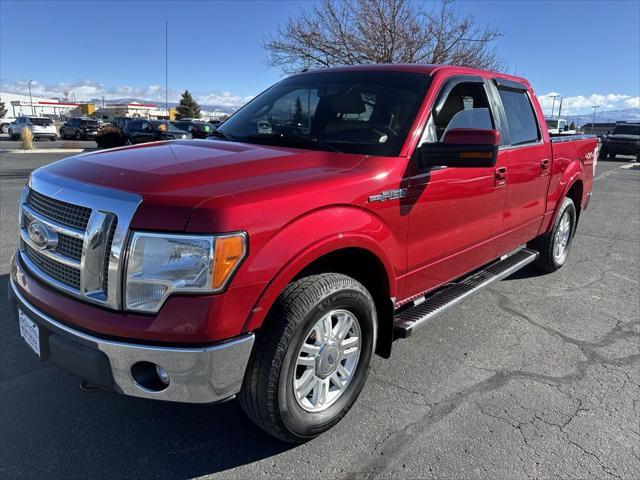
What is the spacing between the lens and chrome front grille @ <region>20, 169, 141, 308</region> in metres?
2.08

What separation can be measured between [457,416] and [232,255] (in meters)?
1.75

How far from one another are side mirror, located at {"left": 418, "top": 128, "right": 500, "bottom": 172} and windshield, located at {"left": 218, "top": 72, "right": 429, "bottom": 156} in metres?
0.25

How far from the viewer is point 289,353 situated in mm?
2307

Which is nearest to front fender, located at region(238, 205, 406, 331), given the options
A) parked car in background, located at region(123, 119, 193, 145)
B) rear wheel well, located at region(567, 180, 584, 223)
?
rear wheel well, located at region(567, 180, 584, 223)

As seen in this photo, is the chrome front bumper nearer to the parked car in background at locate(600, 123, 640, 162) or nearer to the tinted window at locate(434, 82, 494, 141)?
the tinted window at locate(434, 82, 494, 141)

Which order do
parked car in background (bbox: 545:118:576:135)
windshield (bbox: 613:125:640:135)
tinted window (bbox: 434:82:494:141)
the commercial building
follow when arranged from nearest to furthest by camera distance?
tinted window (bbox: 434:82:494:141) → parked car in background (bbox: 545:118:576:135) → windshield (bbox: 613:125:640:135) → the commercial building

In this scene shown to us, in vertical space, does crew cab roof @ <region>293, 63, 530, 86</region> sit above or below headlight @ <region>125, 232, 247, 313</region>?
above

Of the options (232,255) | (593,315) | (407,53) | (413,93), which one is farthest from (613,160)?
(232,255)

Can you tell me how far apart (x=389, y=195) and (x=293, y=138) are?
833 millimetres

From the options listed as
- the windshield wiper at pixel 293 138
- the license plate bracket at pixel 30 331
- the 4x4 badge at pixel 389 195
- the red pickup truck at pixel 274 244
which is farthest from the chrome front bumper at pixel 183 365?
the windshield wiper at pixel 293 138

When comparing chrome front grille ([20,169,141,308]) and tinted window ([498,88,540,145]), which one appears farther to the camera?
tinted window ([498,88,540,145])

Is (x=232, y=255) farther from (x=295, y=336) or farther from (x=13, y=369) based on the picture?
(x=13, y=369)

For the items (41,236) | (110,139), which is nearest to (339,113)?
(41,236)

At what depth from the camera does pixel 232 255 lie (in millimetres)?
2057
